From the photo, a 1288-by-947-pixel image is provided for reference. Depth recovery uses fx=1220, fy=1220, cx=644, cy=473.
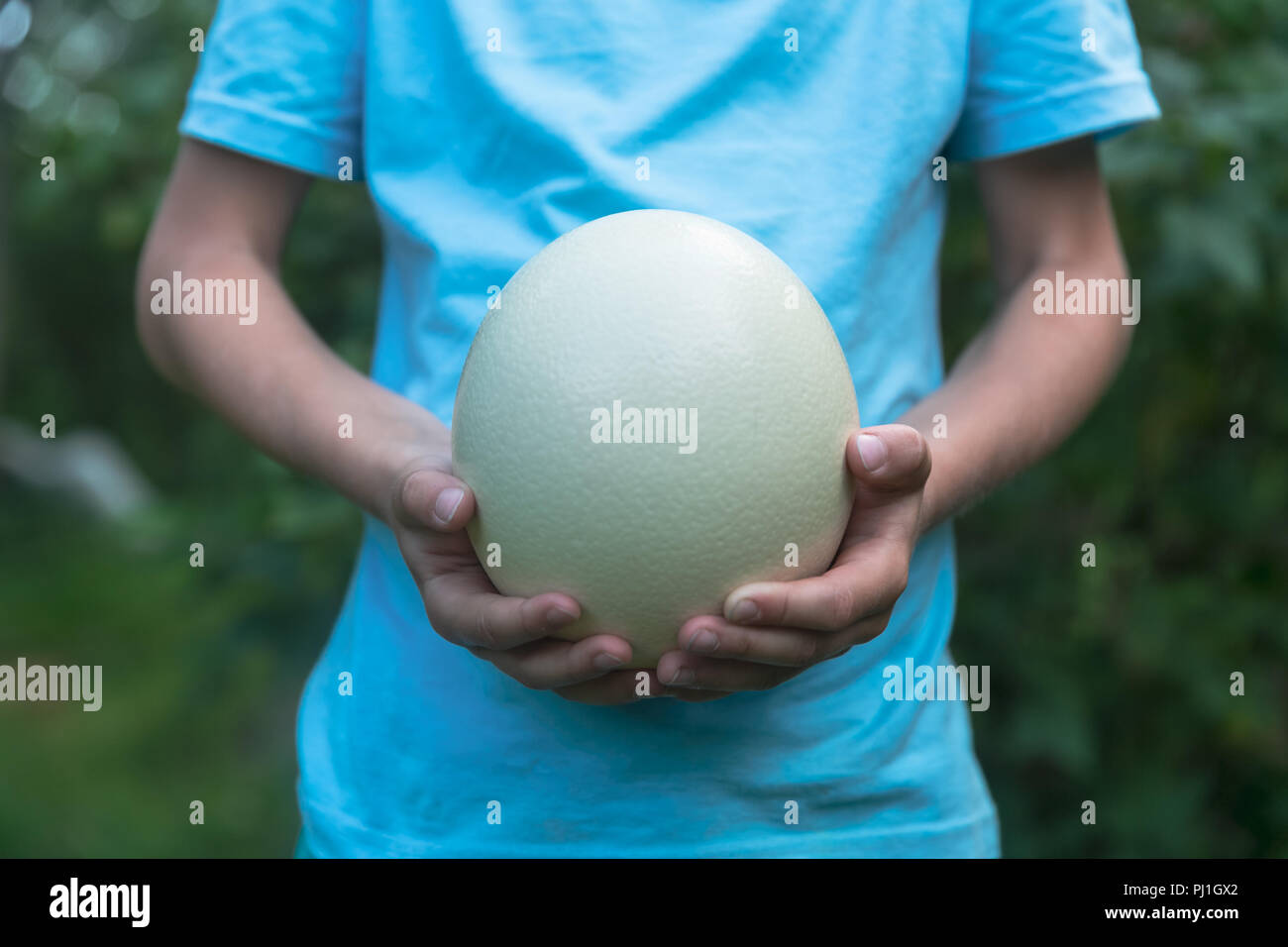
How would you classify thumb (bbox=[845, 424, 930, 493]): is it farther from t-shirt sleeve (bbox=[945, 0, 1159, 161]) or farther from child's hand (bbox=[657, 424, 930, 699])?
t-shirt sleeve (bbox=[945, 0, 1159, 161])

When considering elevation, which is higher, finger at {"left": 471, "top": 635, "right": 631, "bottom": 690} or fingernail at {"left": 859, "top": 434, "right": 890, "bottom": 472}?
fingernail at {"left": 859, "top": 434, "right": 890, "bottom": 472}

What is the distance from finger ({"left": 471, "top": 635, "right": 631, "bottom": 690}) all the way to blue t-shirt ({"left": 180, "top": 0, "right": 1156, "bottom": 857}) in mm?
142

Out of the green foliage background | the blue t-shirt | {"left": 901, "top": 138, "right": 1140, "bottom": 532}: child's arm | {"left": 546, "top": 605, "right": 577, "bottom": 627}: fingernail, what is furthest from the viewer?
the green foliage background

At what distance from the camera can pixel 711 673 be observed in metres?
1.16

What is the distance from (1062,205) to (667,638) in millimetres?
799

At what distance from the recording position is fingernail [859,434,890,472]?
3.79ft

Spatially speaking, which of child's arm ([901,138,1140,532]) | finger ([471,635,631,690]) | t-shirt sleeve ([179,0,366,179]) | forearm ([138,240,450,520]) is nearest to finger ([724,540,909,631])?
finger ([471,635,631,690])

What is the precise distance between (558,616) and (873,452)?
0.33 meters

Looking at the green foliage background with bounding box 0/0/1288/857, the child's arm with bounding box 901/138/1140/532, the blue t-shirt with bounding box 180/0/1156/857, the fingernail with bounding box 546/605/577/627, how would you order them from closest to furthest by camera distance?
the fingernail with bounding box 546/605/577/627, the blue t-shirt with bounding box 180/0/1156/857, the child's arm with bounding box 901/138/1140/532, the green foliage background with bounding box 0/0/1288/857

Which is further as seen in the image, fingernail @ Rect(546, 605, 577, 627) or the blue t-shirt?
the blue t-shirt

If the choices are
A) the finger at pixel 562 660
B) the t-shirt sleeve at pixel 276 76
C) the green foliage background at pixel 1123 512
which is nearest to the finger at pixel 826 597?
the finger at pixel 562 660

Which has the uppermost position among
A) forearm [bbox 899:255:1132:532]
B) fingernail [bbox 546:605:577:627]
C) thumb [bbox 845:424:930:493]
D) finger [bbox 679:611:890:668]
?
forearm [bbox 899:255:1132:532]

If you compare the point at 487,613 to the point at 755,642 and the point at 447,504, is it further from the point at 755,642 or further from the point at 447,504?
the point at 755,642
